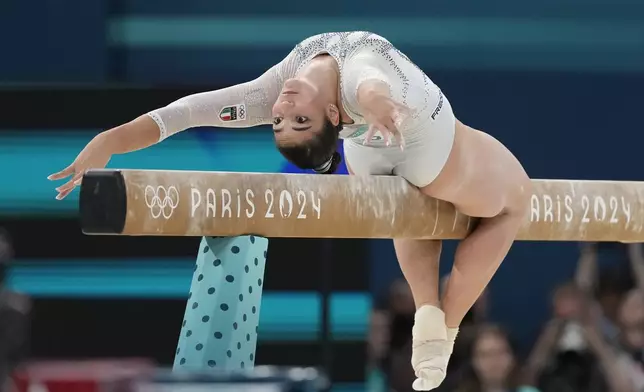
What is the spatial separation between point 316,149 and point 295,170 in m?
1.26

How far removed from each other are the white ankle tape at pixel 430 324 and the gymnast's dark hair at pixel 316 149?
2.10ft

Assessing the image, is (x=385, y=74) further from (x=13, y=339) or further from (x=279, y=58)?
(x=279, y=58)

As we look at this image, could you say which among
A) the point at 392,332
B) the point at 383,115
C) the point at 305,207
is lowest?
the point at 392,332

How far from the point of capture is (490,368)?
5.57 meters

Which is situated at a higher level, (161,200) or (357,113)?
(357,113)

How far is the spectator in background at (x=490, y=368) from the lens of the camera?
5.57 metres

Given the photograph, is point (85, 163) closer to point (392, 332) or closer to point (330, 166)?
point (330, 166)

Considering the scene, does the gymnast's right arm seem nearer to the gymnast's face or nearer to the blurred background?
the gymnast's face

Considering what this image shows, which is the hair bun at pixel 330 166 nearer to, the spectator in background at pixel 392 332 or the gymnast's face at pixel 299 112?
the gymnast's face at pixel 299 112

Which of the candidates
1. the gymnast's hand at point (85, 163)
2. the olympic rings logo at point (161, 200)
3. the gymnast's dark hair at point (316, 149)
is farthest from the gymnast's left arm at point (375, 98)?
the gymnast's hand at point (85, 163)

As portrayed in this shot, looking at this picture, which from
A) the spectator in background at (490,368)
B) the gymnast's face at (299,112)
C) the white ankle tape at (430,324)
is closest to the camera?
the gymnast's face at (299,112)

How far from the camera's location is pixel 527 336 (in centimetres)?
667

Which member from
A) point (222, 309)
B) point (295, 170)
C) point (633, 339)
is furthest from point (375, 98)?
point (633, 339)

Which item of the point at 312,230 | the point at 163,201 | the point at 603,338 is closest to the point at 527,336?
the point at 603,338
